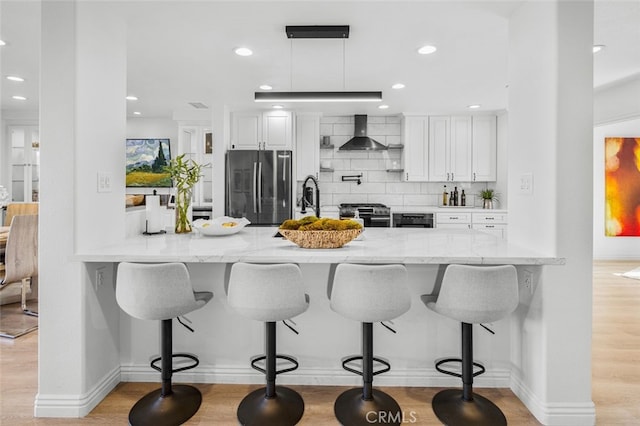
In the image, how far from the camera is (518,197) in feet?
7.75

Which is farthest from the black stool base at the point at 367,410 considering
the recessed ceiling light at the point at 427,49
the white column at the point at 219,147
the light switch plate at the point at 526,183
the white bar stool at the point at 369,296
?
the white column at the point at 219,147

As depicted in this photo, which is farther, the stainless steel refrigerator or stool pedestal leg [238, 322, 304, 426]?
the stainless steel refrigerator

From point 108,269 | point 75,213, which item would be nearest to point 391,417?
point 108,269

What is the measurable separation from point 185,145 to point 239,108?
1282 mm

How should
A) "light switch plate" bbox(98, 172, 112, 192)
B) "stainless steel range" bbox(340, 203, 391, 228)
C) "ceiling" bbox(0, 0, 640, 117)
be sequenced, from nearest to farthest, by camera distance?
"light switch plate" bbox(98, 172, 112, 192) < "ceiling" bbox(0, 0, 640, 117) < "stainless steel range" bbox(340, 203, 391, 228)

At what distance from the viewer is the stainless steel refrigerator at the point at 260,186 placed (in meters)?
5.24

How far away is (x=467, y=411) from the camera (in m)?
2.04

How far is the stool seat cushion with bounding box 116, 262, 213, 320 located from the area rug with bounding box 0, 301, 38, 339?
203 cm

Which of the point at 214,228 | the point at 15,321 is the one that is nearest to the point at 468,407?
the point at 214,228

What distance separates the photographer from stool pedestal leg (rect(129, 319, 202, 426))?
201 centimetres

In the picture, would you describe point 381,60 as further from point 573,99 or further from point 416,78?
point 573,99

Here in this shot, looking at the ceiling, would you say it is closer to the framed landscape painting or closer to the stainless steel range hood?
the stainless steel range hood

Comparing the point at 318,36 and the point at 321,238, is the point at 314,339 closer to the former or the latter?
the point at 321,238

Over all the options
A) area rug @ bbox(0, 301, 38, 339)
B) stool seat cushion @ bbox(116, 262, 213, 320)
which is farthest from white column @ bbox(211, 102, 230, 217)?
stool seat cushion @ bbox(116, 262, 213, 320)
